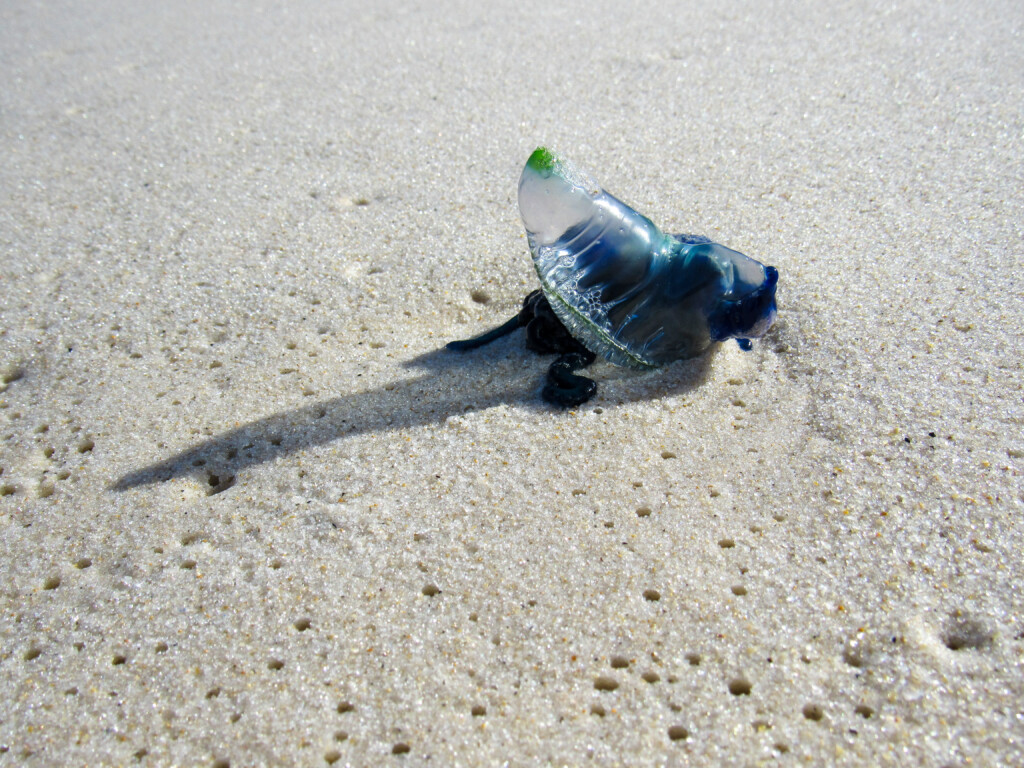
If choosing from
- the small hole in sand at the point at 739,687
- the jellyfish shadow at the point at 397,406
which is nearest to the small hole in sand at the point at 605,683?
the small hole in sand at the point at 739,687

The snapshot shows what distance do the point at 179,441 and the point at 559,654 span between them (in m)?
0.99

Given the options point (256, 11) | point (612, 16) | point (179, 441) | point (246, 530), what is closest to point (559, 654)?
point (246, 530)

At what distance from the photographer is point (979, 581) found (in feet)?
4.48

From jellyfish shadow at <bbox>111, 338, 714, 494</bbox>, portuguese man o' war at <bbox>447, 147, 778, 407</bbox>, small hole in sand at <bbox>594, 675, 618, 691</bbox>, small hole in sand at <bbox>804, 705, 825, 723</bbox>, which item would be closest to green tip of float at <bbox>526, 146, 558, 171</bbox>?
portuguese man o' war at <bbox>447, 147, 778, 407</bbox>

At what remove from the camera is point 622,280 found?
175cm

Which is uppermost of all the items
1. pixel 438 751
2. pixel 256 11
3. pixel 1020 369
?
pixel 256 11

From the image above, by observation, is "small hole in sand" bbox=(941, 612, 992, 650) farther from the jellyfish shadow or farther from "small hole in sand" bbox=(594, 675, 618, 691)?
the jellyfish shadow

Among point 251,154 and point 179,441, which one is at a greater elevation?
point 251,154

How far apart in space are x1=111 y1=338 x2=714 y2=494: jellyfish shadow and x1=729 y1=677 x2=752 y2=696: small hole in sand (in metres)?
0.68

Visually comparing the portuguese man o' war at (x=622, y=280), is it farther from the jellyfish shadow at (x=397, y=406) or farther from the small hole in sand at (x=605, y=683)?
the small hole in sand at (x=605, y=683)

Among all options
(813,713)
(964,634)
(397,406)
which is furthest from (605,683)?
(397,406)

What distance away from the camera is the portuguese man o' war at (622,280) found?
1689 millimetres

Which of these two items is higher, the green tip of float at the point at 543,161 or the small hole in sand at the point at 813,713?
the green tip of float at the point at 543,161

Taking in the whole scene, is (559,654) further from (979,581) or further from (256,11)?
(256,11)
